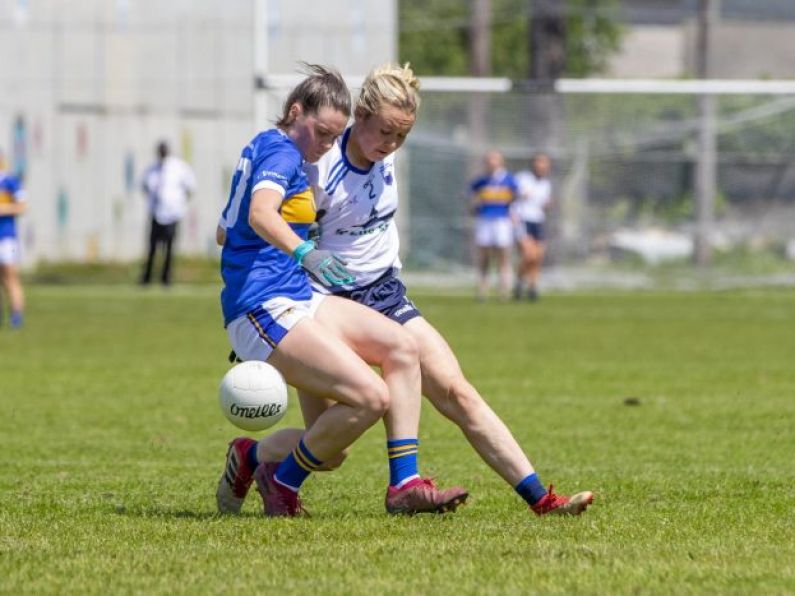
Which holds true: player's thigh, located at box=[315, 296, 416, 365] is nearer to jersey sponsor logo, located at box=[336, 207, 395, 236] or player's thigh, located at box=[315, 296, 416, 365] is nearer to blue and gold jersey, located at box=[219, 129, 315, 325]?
blue and gold jersey, located at box=[219, 129, 315, 325]

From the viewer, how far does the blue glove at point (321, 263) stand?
631cm

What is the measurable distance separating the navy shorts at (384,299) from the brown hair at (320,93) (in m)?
0.77

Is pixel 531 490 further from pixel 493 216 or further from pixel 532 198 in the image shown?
pixel 532 198

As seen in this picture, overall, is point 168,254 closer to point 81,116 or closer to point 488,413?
point 81,116

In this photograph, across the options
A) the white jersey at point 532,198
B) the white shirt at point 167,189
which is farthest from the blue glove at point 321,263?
the white shirt at point 167,189

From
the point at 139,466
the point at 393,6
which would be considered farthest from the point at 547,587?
the point at 393,6

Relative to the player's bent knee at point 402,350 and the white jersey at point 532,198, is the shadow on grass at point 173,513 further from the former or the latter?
the white jersey at point 532,198

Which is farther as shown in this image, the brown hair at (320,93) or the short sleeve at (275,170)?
the brown hair at (320,93)

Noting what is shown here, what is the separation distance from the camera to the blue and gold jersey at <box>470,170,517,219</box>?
25062 millimetres

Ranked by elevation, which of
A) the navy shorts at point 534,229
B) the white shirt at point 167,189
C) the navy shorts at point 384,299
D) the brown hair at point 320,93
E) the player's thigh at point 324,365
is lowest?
the navy shorts at point 534,229

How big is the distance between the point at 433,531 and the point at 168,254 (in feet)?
69.1

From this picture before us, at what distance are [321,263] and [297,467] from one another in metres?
1.03

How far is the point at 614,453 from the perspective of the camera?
934cm

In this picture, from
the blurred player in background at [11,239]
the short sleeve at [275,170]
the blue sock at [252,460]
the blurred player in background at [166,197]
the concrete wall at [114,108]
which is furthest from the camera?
the concrete wall at [114,108]
